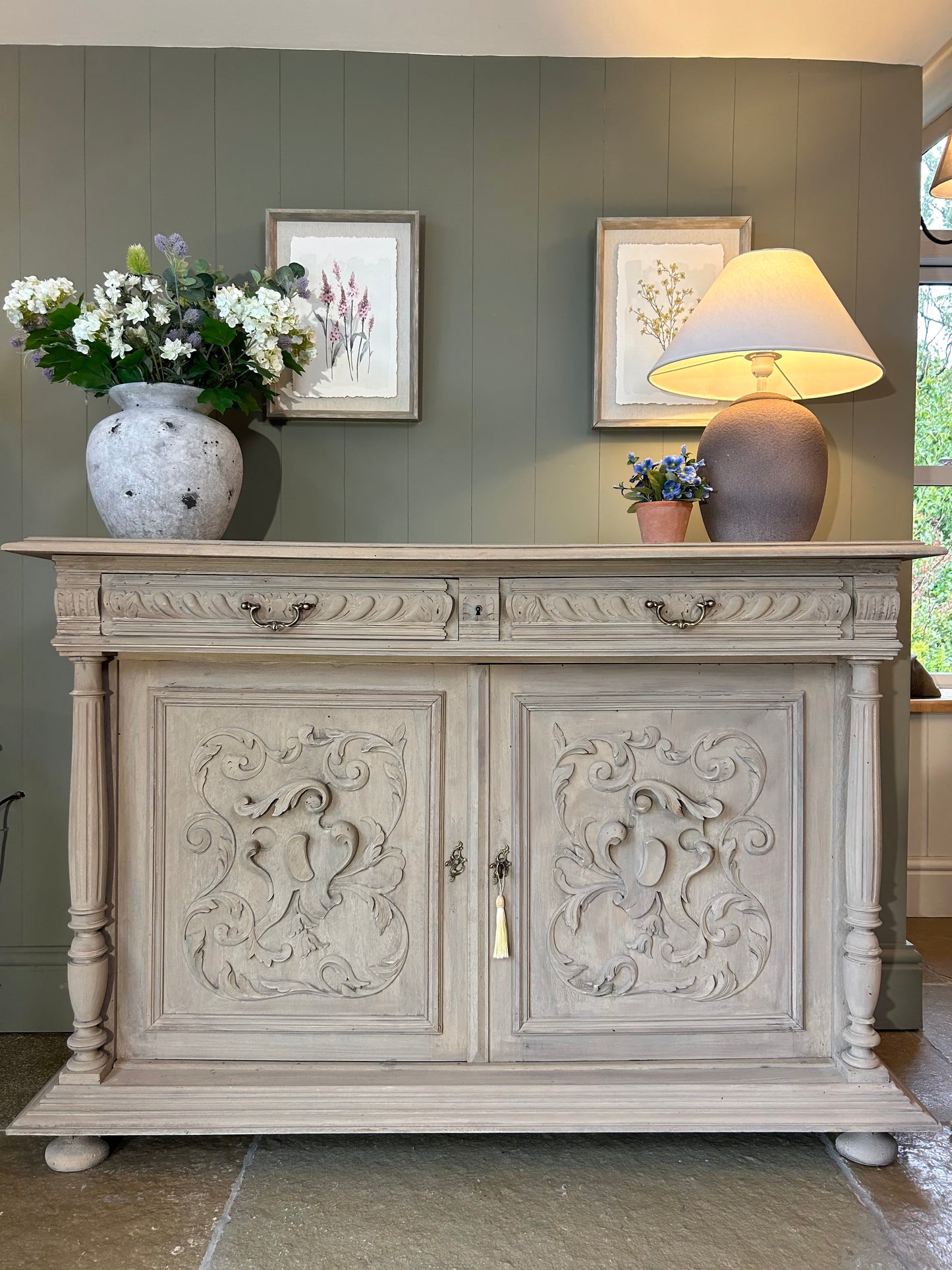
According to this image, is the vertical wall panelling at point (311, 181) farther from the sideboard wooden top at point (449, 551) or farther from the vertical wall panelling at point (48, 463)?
the sideboard wooden top at point (449, 551)

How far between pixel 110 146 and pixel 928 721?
281 cm

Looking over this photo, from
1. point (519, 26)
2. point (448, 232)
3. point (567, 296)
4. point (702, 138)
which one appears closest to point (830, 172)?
point (702, 138)

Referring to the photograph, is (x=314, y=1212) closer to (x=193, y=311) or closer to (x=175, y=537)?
(x=175, y=537)

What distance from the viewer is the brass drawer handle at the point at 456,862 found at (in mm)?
1481

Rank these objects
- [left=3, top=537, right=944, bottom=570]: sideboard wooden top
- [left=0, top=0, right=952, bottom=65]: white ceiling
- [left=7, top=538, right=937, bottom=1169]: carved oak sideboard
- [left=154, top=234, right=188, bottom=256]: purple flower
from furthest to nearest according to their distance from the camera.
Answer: [left=0, top=0, right=952, bottom=65]: white ceiling
[left=154, top=234, right=188, bottom=256]: purple flower
[left=7, top=538, right=937, bottom=1169]: carved oak sideboard
[left=3, top=537, right=944, bottom=570]: sideboard wooden top

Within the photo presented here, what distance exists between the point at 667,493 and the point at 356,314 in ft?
2.86

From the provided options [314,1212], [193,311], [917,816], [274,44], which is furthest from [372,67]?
[917,816]

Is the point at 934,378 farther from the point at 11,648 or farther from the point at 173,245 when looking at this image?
the point at 11,648

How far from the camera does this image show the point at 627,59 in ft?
6.29

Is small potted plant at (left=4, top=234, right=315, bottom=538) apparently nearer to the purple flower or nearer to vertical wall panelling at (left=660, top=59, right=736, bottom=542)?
the purple flower

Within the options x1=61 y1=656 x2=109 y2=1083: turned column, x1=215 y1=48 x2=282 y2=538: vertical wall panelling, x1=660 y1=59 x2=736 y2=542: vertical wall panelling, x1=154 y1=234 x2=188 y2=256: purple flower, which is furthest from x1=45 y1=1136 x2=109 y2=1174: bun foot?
x1=660 y1=59 x2=736 y2=542: vertical wall panelling

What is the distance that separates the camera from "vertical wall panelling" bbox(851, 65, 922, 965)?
1941 millimetres

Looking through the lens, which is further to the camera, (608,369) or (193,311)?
(608,369)

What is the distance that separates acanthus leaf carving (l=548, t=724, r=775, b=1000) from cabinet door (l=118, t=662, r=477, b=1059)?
0.20 metres
